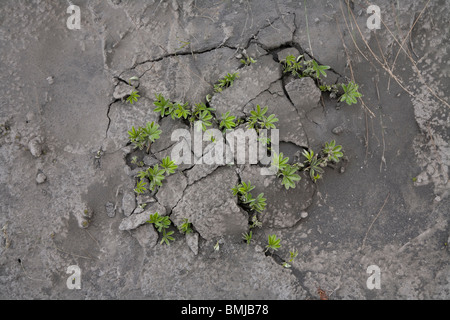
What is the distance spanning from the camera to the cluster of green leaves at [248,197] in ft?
10.1

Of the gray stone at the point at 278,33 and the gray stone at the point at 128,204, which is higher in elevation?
the gray stone at the point at 278,33

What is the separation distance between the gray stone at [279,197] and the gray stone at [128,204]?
88 centimetres

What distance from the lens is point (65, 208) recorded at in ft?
10.7

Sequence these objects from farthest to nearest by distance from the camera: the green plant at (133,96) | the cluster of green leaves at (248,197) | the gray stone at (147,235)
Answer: the green plant at (133,96) → the gray stone at (147,235) → the cluster of green leaves at (248,197)

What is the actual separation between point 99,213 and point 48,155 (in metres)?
0.64

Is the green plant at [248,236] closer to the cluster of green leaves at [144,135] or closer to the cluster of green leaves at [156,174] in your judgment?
the cluster of green leaves at [156,174]

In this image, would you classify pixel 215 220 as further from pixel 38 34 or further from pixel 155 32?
pixel 38 34

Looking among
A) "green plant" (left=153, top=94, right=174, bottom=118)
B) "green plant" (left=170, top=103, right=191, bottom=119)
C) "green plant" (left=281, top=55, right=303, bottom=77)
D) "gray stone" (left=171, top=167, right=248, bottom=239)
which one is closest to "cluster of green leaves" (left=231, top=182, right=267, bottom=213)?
Result: "gray stone" (left=171, top=167, right=248, bottom=239)

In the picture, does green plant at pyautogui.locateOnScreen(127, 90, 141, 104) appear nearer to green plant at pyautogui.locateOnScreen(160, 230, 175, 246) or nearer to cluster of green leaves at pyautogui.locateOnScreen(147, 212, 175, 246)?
cluster of green leaves at pyautogui.locateOnScreen(147, 212, 175, 246)

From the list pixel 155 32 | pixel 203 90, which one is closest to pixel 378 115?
pixel 203 90

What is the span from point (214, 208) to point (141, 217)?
0.57 meters

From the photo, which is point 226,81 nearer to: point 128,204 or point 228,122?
point 228,122

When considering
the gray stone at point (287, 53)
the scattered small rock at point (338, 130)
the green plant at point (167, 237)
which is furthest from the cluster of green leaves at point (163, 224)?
the gray stone at point (287, 53)

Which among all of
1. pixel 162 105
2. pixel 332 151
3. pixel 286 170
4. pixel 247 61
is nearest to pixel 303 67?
pixel 247 61
